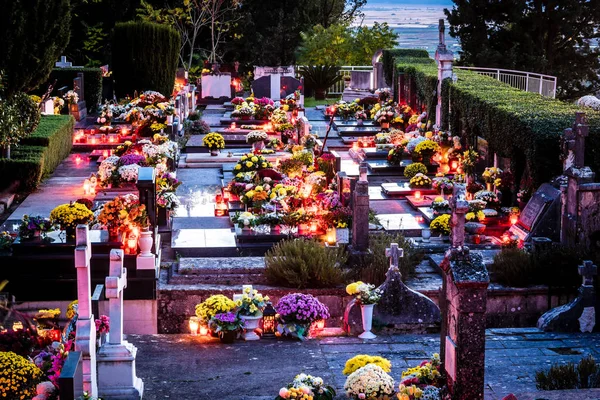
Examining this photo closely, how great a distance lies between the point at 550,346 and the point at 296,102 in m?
23.6

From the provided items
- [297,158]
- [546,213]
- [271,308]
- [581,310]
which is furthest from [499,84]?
[271,308]

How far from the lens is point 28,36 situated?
1067 inches

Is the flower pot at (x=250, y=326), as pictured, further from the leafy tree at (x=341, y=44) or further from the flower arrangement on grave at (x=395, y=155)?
the leafy tree at (x=341, y=44)

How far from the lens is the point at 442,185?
76.7 feet

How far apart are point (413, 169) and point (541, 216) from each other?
21.7 ft

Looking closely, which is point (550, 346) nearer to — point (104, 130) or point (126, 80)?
point (104, 130)

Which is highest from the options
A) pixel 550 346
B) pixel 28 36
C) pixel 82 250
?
pixel 28 36

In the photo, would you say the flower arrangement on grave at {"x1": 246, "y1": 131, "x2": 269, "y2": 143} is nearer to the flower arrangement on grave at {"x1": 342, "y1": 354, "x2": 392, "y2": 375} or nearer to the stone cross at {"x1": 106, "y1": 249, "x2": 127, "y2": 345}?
the stone cross at {"x1": 106, "y1": 249, "x2": 127, "y2": 345}

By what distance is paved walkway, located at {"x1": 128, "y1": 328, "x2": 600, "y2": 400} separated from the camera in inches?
460

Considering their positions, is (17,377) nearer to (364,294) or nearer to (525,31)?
(364,294)

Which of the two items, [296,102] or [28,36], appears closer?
[28,36]

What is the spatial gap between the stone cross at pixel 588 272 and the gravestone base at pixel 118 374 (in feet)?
23.3

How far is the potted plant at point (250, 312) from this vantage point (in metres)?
14.1

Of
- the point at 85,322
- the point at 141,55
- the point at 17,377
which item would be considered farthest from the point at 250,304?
the point at 141,55
